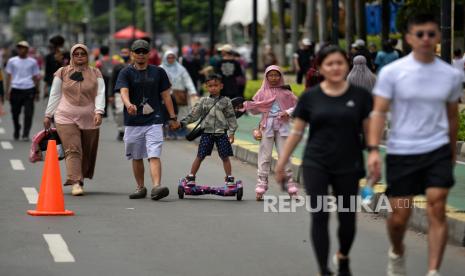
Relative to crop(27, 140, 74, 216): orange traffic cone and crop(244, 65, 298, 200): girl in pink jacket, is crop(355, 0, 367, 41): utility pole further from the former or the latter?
crop(27, 140, 74, 216): orange traffic cone

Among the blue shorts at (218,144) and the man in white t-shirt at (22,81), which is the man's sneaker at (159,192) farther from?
the man in white t-shirt at (22,81)

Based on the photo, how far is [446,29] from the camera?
16.9 m

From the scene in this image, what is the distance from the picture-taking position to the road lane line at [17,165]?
59.7 feet

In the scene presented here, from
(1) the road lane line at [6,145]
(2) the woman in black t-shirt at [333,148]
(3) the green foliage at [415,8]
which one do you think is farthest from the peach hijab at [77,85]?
(3) the green foliage at [415,8]

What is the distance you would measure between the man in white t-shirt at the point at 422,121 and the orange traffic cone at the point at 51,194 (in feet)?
16.1

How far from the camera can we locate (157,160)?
14180 millimetres

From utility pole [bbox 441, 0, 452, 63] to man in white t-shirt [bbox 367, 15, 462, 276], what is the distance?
8.06 m

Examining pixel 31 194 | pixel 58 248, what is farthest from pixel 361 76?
pixel 58 248

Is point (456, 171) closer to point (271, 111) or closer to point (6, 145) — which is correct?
point (271, 111)

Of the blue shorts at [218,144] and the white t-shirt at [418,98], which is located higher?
the white t-shirt at [418,98]

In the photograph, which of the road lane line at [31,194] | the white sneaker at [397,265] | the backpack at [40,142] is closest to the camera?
the white sneaker at [397,265]

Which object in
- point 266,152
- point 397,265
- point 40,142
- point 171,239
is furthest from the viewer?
point 40,142

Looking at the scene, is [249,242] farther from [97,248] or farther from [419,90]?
[419,90]

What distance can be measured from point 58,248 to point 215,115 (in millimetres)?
4123
